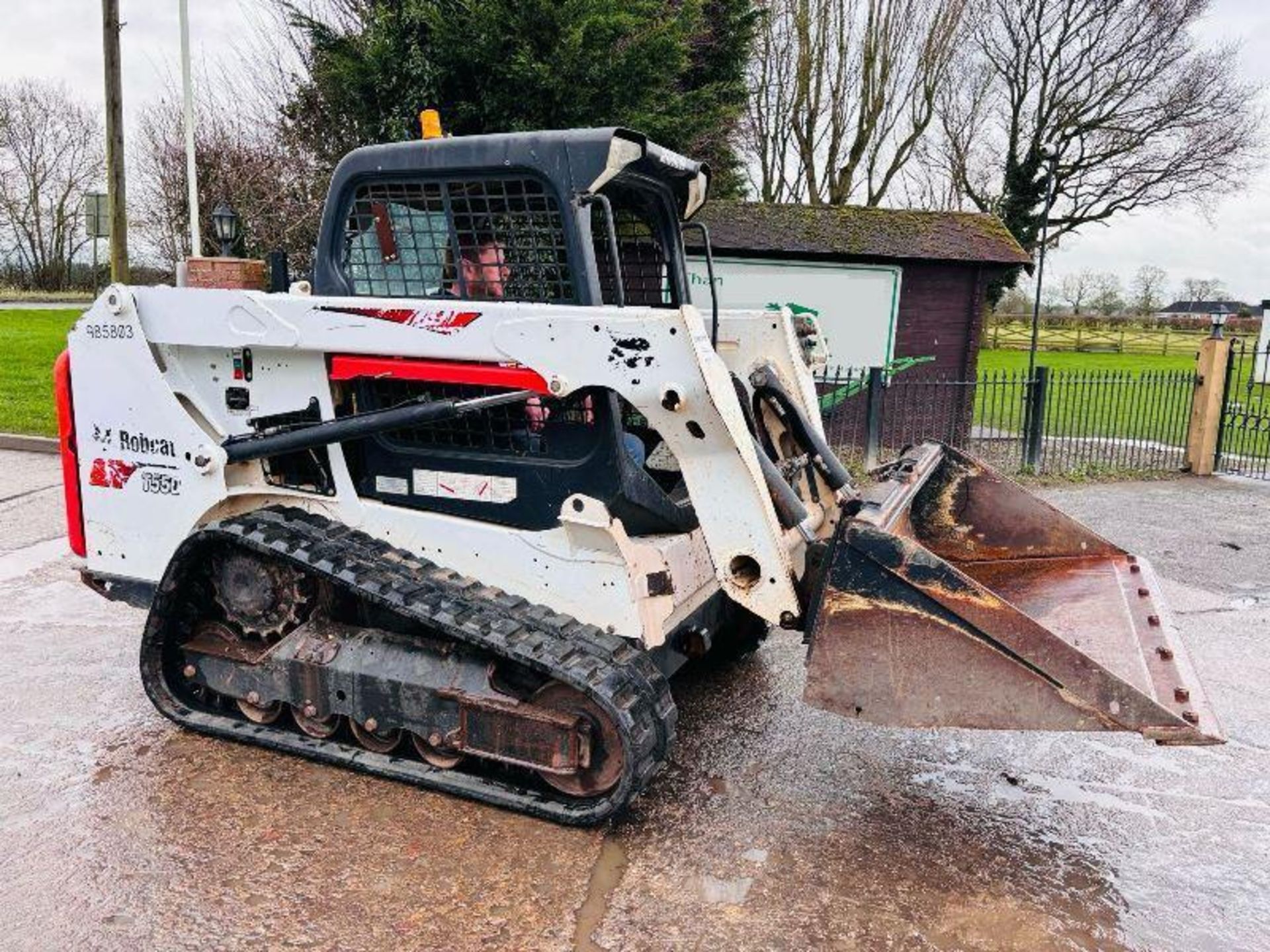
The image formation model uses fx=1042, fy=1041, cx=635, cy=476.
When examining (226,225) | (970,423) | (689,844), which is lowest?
(689,844)

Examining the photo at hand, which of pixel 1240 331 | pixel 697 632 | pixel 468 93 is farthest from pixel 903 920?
pixel 1240 331

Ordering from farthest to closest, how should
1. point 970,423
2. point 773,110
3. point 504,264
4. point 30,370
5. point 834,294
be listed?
1. point 773,110
2. point 30,370
3. point 970,423
4. point 834,294
5. point 504,264

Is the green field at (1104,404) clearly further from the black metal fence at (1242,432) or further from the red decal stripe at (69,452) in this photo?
the red decal stripe at (69,452)

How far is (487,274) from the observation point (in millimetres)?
3834

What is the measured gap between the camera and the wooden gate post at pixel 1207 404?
1093 centimetres

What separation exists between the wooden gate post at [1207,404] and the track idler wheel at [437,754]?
32.4 feet

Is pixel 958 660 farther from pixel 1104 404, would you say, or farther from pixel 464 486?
pixel 1104 404

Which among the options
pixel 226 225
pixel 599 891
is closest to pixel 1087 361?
pixel 226 225

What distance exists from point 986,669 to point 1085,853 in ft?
3.05

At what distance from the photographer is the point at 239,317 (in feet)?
13.2

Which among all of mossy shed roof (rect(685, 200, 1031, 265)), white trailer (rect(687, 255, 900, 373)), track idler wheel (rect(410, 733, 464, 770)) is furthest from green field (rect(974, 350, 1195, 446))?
track idler wheel (rect(410, 733, 464, 770))

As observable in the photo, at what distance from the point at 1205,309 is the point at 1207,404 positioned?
7.75 m

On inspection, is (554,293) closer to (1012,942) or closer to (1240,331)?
(1012,942)

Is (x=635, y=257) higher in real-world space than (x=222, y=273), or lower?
higher
